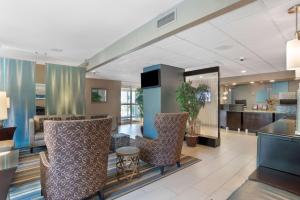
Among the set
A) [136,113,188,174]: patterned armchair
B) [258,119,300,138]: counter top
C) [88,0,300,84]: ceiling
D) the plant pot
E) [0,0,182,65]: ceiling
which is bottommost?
the plant pot

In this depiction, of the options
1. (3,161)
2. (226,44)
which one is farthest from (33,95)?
(226,44)

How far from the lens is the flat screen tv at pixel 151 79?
501 cm

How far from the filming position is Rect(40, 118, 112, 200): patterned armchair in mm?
1723

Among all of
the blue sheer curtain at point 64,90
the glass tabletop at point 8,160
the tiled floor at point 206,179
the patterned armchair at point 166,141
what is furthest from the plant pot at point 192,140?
the glass tabletop at point 8,160

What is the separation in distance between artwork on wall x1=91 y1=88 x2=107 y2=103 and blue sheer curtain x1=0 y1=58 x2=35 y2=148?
11.1 feet

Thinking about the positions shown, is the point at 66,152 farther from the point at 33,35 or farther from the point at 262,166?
the point at 33,35

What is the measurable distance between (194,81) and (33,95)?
508 centimetres

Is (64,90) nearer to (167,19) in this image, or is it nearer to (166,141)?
(166,141)

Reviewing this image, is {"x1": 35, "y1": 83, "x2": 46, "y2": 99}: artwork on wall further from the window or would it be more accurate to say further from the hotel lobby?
the window

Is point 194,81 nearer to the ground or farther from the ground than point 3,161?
farther from the ground

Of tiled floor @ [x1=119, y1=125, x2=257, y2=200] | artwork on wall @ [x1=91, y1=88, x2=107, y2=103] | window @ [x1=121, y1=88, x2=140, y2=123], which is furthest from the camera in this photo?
window @ [x1=121, y1=88, x2=140, y2=123]

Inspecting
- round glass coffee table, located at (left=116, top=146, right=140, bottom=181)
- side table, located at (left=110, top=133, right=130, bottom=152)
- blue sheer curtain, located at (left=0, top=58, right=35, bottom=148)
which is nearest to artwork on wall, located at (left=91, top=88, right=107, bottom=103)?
blue sheer curtain, located at (left=0, top=58, right=35, bottom=148)

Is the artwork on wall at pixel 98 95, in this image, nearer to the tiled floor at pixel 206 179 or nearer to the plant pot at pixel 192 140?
the plant pot at pixel 192 140

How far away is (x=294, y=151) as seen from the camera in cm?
149
